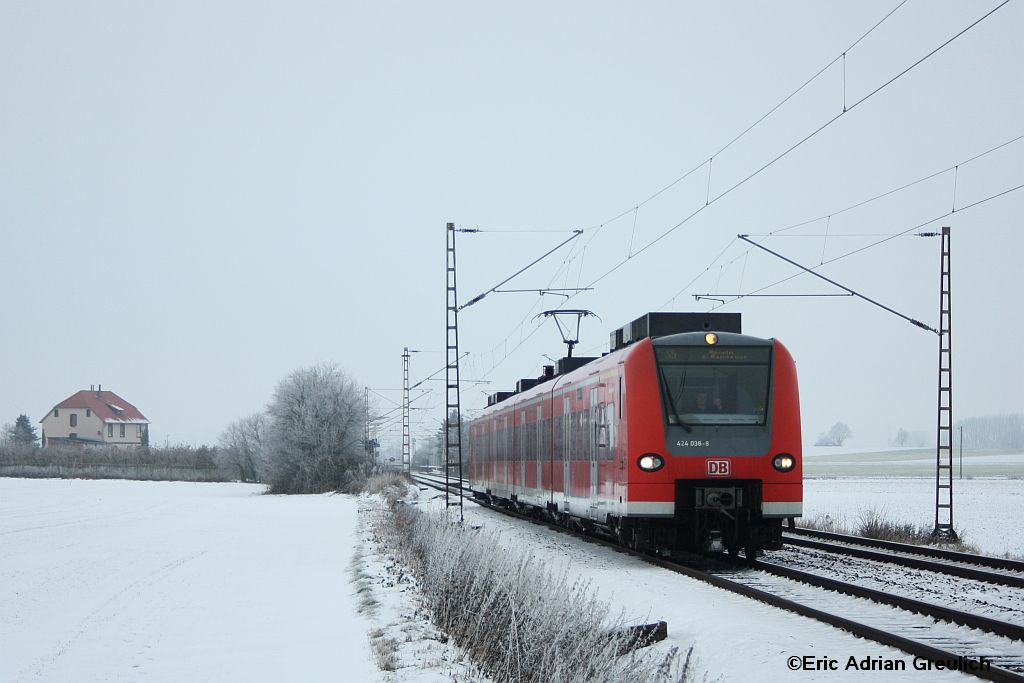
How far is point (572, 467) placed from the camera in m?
20.9

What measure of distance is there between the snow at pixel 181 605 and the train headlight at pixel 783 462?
6.29 m

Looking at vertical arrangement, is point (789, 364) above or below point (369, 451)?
above

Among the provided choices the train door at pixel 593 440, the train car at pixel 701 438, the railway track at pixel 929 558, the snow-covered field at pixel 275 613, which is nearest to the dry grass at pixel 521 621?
the snow-covered field at pixel 275 613

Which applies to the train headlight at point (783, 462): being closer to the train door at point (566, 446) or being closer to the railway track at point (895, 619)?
the railway track at point (895, 619)

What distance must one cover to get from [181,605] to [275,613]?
1732mm

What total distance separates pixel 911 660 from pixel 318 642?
541 cm

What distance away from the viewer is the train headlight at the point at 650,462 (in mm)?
15602

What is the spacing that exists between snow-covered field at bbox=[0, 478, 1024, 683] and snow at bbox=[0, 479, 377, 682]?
31mm

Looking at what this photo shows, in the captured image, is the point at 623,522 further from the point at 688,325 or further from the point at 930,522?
the point at 930,522

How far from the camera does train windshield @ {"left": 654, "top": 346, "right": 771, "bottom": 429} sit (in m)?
15.9

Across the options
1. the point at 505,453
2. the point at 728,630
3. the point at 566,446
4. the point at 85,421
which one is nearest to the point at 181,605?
the point at 728,630

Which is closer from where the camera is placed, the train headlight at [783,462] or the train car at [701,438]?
the train car at [701,438]

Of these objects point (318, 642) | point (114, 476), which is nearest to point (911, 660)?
point (318, 642)

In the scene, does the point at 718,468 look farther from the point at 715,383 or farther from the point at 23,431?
the point at 23,431
